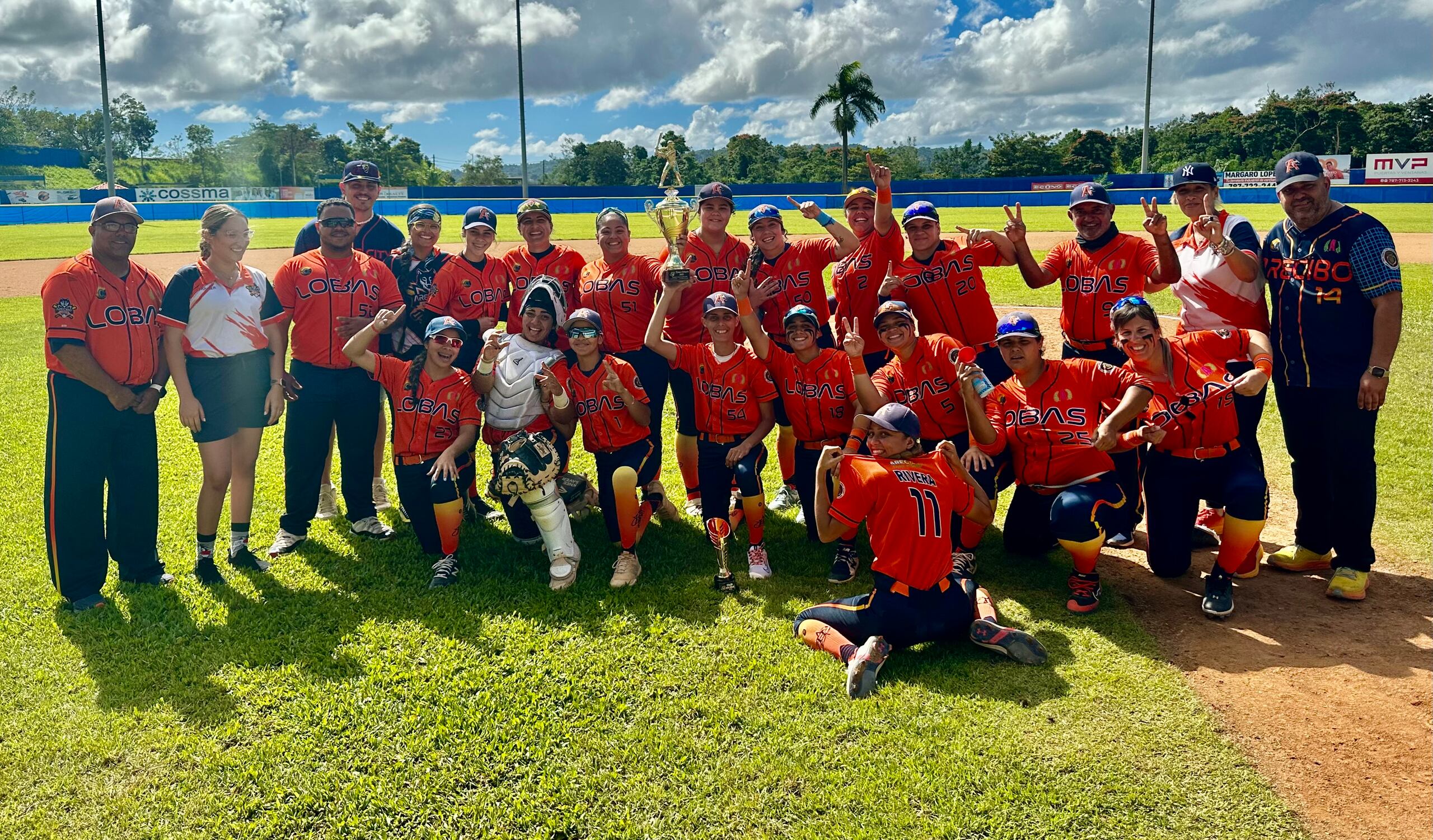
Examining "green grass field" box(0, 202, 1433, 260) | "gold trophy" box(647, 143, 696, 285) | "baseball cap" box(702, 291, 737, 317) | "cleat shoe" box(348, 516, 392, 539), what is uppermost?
"green grass field" box(0, 202, 1433, 260)

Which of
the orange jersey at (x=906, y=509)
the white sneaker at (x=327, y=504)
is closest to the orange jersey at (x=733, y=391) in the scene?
the orange jersey at (x=906, y=509)

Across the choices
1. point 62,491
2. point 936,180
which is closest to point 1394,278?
point 62,491

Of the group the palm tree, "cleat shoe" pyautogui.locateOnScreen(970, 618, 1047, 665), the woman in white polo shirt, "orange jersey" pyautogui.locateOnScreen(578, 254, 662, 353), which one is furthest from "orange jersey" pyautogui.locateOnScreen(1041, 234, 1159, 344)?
the palm tree

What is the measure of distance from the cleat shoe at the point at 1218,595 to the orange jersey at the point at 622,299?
388 cm

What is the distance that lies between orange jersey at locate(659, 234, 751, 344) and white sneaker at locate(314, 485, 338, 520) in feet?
9.59

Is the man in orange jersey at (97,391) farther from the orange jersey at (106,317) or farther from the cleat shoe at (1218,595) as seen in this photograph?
the cleat shoe at (1218,595)

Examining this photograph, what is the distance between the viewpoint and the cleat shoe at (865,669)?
162 inches

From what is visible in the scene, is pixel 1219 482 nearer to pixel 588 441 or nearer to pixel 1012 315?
pixel 1012 315

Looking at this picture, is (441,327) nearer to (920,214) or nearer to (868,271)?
(868,271)

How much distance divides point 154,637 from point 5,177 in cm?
6667

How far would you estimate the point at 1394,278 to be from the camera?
4.82m

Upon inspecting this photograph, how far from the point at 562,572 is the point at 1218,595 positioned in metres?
3.78

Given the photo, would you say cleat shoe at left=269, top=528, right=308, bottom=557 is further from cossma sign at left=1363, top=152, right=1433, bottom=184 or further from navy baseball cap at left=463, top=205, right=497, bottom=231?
cossma sign at left=1363, top=152, right=1433, bottom=184

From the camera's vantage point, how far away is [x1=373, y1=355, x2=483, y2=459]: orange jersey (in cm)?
573
